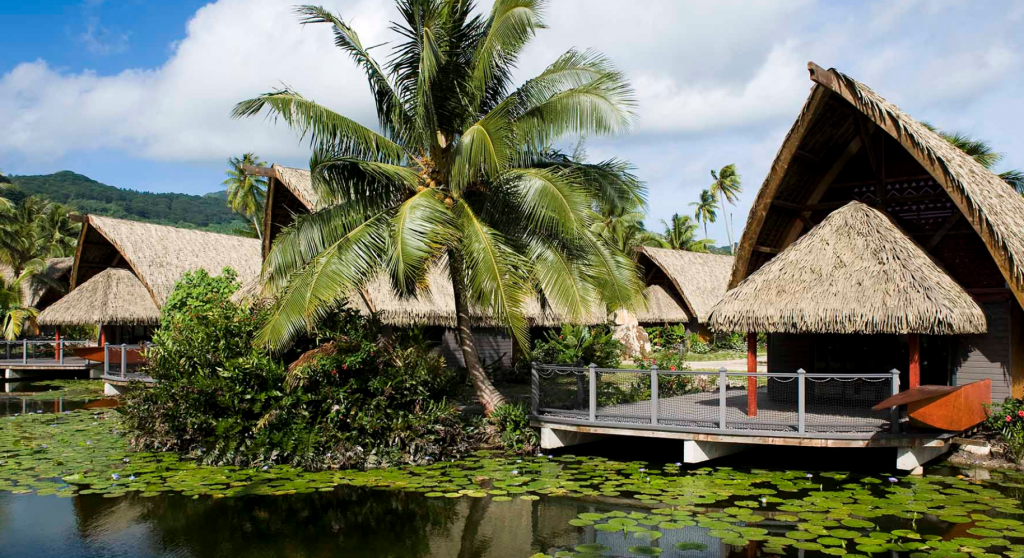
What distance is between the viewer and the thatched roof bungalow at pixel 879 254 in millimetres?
10211

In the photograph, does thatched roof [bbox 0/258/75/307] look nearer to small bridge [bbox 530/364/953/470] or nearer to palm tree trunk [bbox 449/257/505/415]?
palm tree trunk [bbox 449/257/505/415]

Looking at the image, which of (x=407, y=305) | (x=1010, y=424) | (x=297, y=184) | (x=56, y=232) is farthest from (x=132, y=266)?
(x=56, y=232)

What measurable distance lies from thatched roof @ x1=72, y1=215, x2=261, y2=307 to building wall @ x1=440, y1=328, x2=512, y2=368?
7.07 metres

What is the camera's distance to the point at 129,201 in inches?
3484

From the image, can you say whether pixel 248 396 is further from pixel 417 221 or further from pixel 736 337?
pixel 736 337

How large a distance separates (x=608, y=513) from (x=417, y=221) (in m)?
4.26

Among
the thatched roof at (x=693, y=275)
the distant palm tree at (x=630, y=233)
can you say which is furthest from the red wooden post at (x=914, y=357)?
the thatched roof at (x=693, y=275)

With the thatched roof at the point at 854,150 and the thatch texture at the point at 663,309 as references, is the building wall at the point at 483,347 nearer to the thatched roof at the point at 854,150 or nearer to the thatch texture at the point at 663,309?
the thatch texture at the point at 663,309

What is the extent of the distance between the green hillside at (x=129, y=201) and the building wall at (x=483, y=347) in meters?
59.8

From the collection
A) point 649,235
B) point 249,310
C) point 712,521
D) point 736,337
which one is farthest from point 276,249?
point 649,235

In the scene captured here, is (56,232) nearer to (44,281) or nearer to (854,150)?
(44,281)

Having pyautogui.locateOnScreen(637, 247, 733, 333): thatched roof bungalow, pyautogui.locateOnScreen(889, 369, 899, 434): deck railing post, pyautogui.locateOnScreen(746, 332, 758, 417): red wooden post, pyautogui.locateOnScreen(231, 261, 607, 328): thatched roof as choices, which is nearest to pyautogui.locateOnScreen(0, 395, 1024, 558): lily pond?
pyautogui.locateOnScreen(889, 369, 899, 434): deck railing post

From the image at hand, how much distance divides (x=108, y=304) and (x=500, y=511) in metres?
18.3

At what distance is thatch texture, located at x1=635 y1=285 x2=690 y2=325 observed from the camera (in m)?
28.3
